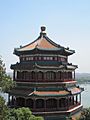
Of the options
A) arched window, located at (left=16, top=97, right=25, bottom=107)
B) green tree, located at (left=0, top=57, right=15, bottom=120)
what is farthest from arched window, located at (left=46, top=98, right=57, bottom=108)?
green tree, located at (left=0, top=57, right=15, bottom=120)

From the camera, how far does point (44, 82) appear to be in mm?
29500

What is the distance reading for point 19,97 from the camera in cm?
3042

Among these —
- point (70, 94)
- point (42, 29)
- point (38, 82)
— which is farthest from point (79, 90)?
point (42, 29)

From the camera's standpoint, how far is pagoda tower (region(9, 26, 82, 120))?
28.8m

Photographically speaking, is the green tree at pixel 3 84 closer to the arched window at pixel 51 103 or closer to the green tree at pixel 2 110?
the green tree at pixel 2 110

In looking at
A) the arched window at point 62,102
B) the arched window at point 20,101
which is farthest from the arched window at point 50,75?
the arched window at point 20,101

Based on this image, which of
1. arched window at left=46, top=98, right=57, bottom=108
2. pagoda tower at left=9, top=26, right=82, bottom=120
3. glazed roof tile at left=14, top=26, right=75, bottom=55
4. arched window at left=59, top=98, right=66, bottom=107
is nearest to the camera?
pagoda tower at left=9, top=26, right=82, bottom=120

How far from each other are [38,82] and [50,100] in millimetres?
2242

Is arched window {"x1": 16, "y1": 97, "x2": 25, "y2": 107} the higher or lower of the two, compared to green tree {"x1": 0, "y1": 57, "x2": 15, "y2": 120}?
lower

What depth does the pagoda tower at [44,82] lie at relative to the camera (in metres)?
28.8

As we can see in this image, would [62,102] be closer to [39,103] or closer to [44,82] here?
[39,103]

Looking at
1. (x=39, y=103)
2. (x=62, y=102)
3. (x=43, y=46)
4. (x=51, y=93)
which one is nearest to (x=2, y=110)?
(x=51, y=93)

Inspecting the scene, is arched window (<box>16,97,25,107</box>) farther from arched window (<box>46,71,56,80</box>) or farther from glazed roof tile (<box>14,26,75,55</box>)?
glazed roof tile (<box>14,26,75,55</box>)

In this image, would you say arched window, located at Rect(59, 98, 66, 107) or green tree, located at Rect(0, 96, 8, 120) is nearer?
green tree, located at Rect(0, 96, 8, 120)
